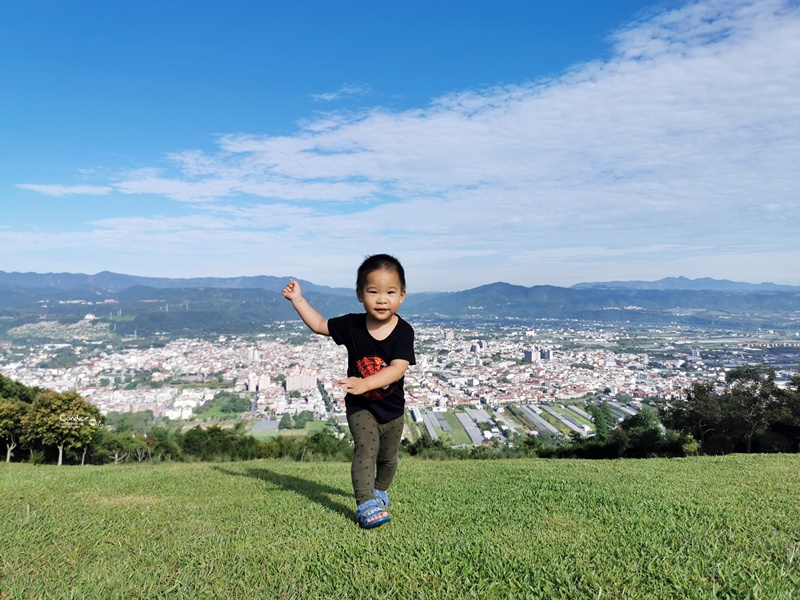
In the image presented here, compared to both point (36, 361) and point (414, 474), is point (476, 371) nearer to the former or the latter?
point (414, 474)

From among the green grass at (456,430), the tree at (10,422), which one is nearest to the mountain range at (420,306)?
the green grass at (456,430)

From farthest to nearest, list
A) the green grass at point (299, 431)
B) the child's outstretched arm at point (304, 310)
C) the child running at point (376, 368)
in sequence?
1. the green grass at point (299, 431)
2. the child's outstretched arm at point (304, 310)
3. the child running at point (376, 368)

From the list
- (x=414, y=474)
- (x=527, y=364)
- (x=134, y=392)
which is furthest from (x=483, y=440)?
(x=134, y=392)

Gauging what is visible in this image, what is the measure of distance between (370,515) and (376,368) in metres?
0.94

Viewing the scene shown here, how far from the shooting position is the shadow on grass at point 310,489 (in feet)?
11.8

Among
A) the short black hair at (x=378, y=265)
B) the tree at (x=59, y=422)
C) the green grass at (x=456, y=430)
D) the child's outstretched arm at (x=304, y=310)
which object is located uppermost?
the short black hair at (x=378, y=265)

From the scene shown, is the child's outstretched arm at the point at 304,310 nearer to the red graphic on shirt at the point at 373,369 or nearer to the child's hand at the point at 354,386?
the red graphic on shirt at the point at 373,369

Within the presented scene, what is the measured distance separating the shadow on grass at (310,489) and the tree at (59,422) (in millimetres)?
13505

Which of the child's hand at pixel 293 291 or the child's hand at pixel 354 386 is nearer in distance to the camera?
the child's hand at pixel 354 386

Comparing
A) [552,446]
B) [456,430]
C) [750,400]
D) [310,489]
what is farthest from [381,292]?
[456,430]

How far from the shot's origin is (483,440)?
2780cm

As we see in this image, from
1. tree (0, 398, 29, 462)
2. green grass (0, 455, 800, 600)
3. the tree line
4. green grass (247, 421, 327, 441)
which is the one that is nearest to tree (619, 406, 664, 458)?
the tree line

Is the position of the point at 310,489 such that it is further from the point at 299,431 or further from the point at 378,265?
the point at 299,431

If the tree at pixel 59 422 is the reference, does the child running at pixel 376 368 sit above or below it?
above
